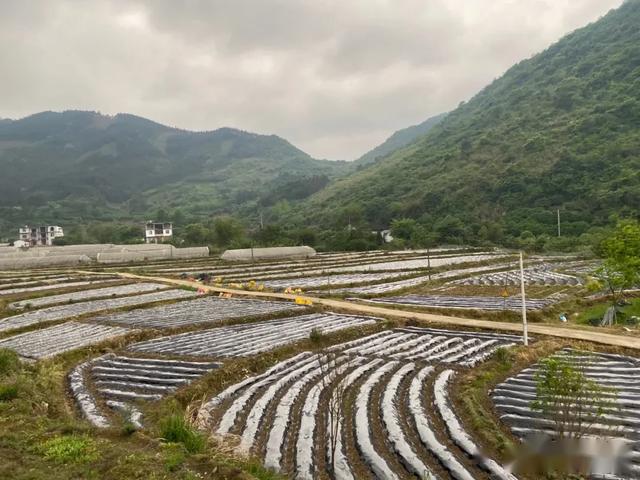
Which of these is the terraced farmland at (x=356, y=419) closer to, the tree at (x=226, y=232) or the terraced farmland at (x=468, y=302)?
the terraced farmland at (x=468, y=302)

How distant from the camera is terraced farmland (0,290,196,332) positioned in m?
23.6

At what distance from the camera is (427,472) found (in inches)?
322

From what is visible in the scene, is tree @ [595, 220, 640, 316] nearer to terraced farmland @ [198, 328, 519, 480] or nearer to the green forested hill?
terraced farmland @ [198, 328, 519, 480]

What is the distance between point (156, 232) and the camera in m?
→ 104

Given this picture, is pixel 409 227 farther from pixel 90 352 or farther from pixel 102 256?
pixel 90 352

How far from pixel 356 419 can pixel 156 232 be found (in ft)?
333

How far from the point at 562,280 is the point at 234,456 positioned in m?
34.4

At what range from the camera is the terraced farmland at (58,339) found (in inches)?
689

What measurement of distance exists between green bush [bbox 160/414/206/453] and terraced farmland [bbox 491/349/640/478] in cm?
679

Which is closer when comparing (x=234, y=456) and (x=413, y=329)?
(x=234, y=456)

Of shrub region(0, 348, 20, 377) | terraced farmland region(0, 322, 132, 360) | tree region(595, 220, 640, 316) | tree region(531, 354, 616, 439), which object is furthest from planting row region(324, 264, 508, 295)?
tree region(531, 354, 616, 439)

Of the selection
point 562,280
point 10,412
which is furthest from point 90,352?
point 562,280

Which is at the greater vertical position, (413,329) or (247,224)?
(247,224)

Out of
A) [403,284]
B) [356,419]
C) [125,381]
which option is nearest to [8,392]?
[125,381]
